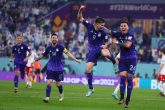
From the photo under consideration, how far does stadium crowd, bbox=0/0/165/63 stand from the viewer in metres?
44.7

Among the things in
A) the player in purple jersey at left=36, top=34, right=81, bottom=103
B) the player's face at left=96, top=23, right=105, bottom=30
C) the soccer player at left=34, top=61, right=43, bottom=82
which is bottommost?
the soccer player at left=34, top=61, right=43, bottom=82

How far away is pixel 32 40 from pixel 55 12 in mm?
3271

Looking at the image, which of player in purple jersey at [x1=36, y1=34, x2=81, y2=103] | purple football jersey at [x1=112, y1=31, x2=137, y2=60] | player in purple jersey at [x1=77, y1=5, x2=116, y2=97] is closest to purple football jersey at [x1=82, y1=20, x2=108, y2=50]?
player in purple jersey at [x1=77, y1=5, x2=116, y2=97]

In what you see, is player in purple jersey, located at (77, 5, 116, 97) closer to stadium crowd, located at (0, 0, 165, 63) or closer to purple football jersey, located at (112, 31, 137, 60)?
purple football jersey, located at (112, 31, 137, 60)

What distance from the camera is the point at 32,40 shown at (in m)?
45.9

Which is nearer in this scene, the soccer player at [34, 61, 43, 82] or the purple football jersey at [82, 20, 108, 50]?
the purple football jersey at [82, 20, 108, 50]

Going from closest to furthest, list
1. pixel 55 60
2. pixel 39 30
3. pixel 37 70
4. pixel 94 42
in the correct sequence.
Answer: pixel 55 60 → pixel 94 42 → pixel 37 70 → pixel 39 30

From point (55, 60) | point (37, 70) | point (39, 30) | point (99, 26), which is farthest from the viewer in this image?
point (39, 30)

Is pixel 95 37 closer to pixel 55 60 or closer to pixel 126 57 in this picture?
pixel 55 60

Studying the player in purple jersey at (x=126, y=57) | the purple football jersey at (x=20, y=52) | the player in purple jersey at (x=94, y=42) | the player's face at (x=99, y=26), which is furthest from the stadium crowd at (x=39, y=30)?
the player in purple jersey at (x=126, y=57)

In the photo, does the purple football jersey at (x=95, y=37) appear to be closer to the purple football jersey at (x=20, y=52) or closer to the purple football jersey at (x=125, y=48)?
the purple football jersey at (x=125, y=48)

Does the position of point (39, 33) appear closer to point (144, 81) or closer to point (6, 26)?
point (6, 26)

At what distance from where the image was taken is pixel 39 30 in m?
46.9

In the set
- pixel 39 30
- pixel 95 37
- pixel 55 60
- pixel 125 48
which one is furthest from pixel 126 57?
pixel 39 30
